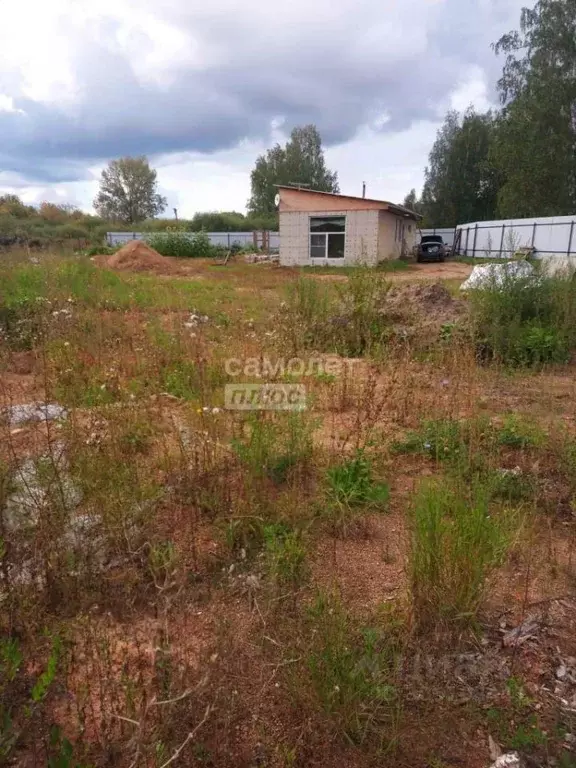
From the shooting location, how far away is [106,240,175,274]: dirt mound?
17609mm

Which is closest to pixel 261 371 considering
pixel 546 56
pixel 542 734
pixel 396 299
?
pixel 542 734

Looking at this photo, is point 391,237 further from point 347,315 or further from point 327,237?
point 347,315

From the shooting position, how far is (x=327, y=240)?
20344 mm

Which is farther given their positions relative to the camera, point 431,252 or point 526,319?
point 431,252

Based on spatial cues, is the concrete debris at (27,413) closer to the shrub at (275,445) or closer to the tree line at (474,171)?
the shrub at (275,445)

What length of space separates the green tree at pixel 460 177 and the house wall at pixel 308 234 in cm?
1932

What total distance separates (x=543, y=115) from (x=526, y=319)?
18.7 meters

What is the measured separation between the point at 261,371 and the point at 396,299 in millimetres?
3776

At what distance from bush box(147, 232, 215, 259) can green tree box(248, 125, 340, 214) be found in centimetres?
2340

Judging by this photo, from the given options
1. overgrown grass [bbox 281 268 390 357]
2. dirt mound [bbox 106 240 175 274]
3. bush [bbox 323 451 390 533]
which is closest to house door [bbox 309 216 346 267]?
dirt mound [bbox 106 240 175 274]

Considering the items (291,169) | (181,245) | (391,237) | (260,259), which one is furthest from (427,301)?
(291,169)

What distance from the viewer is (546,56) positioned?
65.8 feet

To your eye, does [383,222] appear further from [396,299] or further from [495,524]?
[495,524]

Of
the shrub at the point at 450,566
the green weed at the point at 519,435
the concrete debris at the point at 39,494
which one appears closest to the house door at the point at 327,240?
the green weed at the point at 519,435
